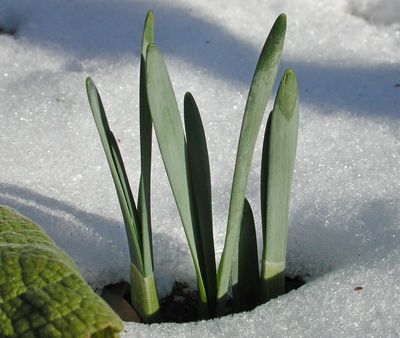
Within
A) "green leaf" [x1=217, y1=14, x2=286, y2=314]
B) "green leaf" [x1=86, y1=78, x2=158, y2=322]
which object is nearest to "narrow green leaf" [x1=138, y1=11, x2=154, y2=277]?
"green leaf" [x1=86, y1=78, x2=158, y2=322]

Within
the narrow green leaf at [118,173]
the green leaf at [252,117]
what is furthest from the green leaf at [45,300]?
the green leaf at [252,117]

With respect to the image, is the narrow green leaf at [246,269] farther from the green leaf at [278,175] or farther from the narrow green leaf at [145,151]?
the narrow green leaf at [145,151]

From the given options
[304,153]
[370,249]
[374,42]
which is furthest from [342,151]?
[374,42]

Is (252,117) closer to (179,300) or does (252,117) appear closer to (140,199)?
(140,199)

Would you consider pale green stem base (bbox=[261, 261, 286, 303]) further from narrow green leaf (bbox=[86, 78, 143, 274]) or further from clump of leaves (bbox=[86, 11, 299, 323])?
narrow green leaf (bbox=[86, 78, 143, 274])

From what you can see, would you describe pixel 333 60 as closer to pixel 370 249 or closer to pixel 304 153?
pixel 304 153

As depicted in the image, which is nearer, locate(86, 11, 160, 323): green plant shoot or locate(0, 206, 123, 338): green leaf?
locate(0, 206, 123, 338): green leaf
